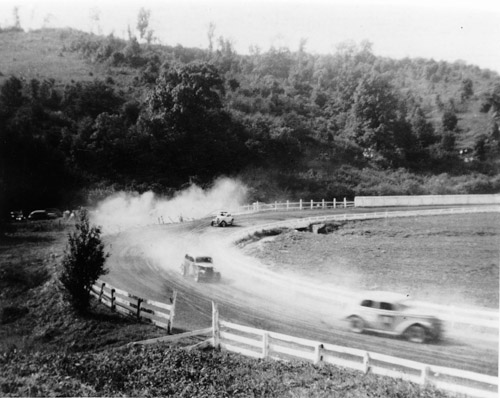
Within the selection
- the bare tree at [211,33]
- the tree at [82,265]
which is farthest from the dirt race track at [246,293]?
the bare tree at [211,33]

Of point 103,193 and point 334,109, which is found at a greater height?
point 334,109

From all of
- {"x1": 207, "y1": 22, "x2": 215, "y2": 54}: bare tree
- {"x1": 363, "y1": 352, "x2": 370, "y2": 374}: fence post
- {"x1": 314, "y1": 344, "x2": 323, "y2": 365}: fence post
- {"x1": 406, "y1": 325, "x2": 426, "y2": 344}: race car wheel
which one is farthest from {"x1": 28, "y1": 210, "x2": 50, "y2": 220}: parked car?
{"x1": 406, "y1": 325, "x2": 426, "y2": 344}: race car wheel

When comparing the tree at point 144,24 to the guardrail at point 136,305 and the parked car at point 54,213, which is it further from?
the guardrail at point 136,305

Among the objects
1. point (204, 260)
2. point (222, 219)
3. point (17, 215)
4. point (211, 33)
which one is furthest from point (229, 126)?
point (17, 215)

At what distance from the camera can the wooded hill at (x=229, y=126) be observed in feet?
36.2

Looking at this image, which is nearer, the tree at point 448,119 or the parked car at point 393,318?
the parked car at point 393,318

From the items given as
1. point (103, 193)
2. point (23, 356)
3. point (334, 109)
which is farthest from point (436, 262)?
point (23, 356)

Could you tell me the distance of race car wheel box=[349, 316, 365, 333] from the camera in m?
9.00

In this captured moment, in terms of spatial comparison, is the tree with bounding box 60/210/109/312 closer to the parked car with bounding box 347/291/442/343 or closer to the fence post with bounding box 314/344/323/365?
the fence post with bounding box 314/344/323/365

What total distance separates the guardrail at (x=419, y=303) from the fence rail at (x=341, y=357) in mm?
1016

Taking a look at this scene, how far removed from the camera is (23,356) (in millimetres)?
10141

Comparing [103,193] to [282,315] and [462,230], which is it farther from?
[462,230]

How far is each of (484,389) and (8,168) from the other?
12.1 metres

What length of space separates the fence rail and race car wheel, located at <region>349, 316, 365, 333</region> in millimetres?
495
